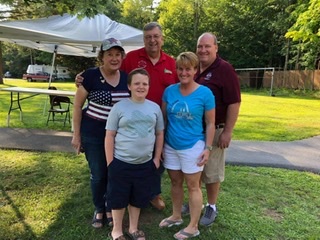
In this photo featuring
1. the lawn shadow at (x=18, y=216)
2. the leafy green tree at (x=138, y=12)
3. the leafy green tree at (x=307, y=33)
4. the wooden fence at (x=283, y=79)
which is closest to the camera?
the lawn shadow at (x=18, y=216)

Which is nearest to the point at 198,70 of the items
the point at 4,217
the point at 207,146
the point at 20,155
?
the point at 207,146

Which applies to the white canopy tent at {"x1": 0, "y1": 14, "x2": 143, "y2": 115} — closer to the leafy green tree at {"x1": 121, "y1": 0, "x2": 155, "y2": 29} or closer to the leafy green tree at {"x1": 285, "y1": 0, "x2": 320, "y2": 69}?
the leafy green tree at {"x1": 285, "y1": 0, "x2": 320, "y2": 69}

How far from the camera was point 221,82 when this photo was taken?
3.01 metres

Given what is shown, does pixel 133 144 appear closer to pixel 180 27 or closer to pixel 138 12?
pixel 180 27

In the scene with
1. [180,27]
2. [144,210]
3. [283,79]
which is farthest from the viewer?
[180,27]

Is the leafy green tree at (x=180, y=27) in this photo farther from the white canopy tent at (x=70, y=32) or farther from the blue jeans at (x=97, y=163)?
the blue jeans at (x=97, y=163)

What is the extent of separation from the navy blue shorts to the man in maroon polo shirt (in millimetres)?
665

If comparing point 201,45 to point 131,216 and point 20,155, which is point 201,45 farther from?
point 20,155

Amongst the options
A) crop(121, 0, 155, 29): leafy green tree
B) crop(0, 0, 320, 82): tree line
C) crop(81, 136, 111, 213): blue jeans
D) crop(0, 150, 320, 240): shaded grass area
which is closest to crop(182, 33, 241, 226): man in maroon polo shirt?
crop(0, 150, 320, 240): shaded grass area

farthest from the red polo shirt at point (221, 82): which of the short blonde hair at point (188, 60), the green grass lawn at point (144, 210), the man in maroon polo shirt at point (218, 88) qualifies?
the green grass lawn at point (144, 210)

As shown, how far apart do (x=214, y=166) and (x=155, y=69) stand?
3.67 ft

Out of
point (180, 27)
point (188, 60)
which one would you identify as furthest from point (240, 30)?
point (188, 60)

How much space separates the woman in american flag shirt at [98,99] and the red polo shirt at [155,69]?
0.91ft

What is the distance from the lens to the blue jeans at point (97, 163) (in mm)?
3011
